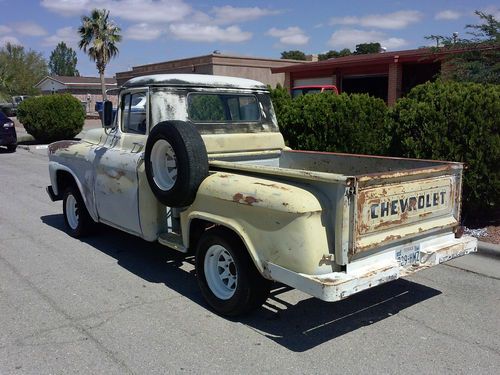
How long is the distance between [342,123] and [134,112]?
3.82m

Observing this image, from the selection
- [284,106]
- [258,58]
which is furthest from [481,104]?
[258,58]

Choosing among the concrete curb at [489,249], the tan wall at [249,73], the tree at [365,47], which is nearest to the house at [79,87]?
the tan wall at [249,73]

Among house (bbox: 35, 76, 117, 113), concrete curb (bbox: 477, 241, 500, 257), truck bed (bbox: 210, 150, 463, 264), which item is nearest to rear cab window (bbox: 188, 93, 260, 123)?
truck bed (bbox: 210, 150, 463, 264)

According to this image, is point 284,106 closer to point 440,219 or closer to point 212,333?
point 440,219

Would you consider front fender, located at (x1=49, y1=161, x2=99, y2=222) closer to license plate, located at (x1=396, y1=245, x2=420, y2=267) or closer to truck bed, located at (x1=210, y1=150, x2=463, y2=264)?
truck bed, located at (x1=210, y1=150, x2=463, y2=264)

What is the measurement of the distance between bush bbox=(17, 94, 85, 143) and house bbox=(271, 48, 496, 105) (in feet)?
39.9

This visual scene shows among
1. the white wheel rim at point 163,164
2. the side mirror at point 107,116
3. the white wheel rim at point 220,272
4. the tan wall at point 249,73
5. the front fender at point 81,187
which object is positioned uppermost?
the tan wall at point 249,73

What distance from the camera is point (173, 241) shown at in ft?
16.3

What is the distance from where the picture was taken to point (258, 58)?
117 feet

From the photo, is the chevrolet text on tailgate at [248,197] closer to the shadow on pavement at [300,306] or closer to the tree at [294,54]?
the shadow on pavement at [300,306]

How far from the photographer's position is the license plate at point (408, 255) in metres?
4.13

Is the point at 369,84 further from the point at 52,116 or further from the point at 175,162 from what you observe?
the point at 175,162

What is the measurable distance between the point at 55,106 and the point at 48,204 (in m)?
11.3

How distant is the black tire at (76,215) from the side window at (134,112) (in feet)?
4.72
